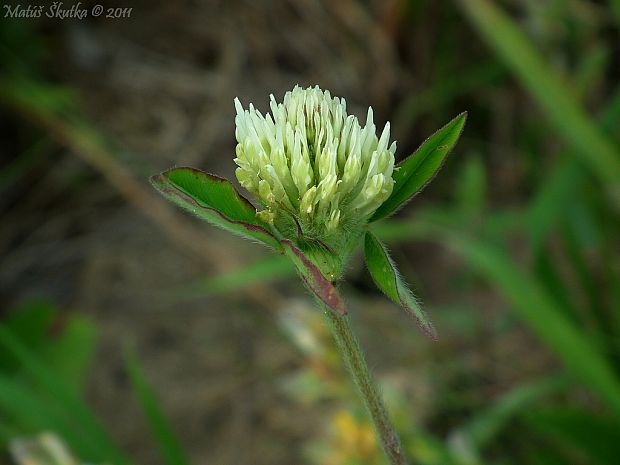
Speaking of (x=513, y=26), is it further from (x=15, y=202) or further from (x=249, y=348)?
(x=15, y=202)

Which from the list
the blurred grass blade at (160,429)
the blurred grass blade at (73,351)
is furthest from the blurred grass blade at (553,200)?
the blurred grass blade at (73,351)

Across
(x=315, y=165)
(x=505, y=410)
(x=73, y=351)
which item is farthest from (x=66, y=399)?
(x=315, y=165)

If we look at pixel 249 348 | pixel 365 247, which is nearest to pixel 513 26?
pixel 249 348

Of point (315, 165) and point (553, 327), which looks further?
point (553, 327)

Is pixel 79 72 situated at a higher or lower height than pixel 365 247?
higher

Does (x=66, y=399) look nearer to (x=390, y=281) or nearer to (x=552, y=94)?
(x=390, y=281)
